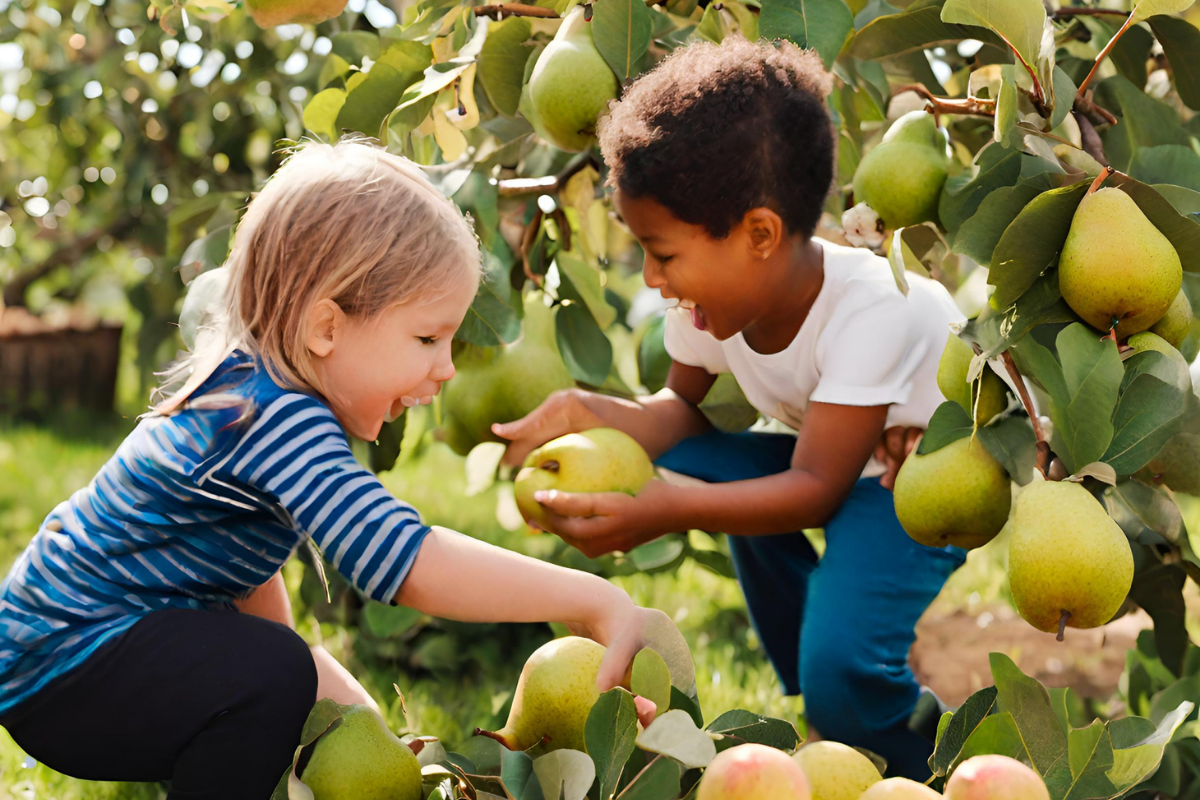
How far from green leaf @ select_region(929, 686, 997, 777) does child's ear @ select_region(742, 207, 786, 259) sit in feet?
2.37

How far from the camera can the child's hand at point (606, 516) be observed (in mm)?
1394

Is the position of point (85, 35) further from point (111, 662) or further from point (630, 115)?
point (111, 662)

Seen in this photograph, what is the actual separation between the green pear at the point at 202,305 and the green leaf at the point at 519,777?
2.05 feet

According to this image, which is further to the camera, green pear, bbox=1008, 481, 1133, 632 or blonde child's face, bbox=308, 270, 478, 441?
blonde child's face, bbox=308, 270, 478, 441

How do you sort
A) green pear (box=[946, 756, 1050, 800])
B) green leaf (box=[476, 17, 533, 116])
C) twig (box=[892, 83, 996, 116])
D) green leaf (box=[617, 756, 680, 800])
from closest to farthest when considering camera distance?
green pear (box=[946, 756, 1050, 800])
green leaf (box=[617, 756, 680, 800])
twig (box=[892, 83, 996, 116])
green leaf (box=[476, 17, 533, 116])

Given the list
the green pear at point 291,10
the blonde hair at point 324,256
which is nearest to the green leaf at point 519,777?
the blonde hair at point 324,256

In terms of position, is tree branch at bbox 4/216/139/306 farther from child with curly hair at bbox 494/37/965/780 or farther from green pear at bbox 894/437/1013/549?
green pear at bbox 894/437/1013/549

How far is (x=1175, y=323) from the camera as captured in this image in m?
1.11

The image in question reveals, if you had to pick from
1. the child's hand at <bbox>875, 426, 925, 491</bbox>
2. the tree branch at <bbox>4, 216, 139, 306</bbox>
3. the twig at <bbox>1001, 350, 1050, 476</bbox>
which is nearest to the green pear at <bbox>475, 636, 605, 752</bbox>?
Answer: the twig at <bbox>1001, 350, 1050, 476</bbox>

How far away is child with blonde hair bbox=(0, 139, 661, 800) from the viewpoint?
3.66 ft

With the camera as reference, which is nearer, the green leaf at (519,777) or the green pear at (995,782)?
the green pear at (995,782)

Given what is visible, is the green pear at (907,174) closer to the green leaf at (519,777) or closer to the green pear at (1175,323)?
the green pear at (1175,323)

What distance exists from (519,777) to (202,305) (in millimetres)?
714

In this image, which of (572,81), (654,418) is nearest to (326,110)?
(572,81)
